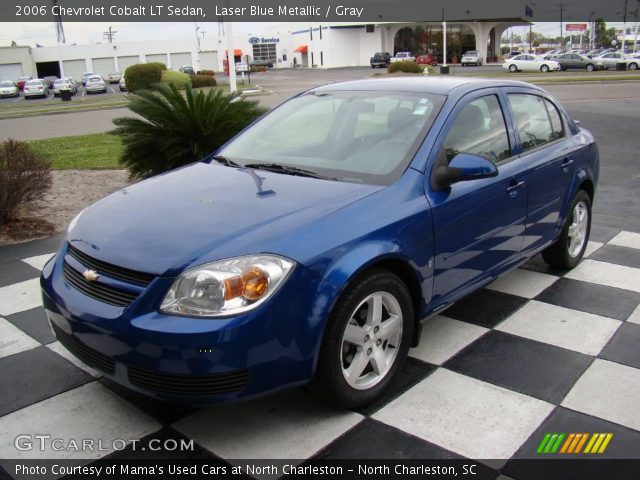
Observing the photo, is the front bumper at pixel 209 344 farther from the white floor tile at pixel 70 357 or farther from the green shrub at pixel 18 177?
the green shrub at pixel 18 177

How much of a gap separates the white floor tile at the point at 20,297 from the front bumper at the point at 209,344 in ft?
6.57

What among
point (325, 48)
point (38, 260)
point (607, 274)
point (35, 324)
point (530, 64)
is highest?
point (325, 48)

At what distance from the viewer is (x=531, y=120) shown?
4.57 meters

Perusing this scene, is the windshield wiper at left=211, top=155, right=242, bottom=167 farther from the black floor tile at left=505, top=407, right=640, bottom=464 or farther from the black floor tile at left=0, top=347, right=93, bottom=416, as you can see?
the black floor tile at left=505, top=407, right=640, bottom=464

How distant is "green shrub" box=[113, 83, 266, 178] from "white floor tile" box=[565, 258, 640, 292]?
411 cm

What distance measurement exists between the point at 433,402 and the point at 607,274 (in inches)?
109

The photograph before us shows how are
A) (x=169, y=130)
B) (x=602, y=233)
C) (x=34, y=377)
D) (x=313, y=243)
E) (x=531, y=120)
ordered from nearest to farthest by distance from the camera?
1. (x=313, y=243)
2. (x=34, y=377)
3. (x=531, y=120)
4. (x=602, y=233)
5. (x=169, y=130)

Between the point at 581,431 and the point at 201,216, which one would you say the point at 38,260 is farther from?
the point at 581,431

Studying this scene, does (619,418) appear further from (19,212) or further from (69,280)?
(19,212)

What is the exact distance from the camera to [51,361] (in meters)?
3.67

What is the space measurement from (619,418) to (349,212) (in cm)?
172

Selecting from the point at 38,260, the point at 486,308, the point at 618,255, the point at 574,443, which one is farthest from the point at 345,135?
the point at 38,260

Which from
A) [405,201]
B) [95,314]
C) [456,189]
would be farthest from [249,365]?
[456,189]

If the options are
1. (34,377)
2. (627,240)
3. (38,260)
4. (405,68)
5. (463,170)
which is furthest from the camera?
(405,68)
